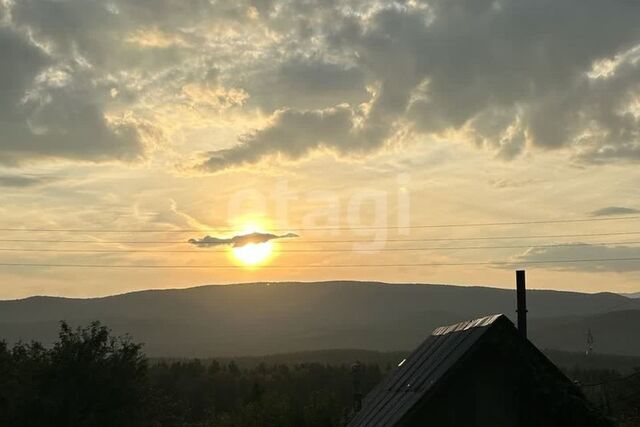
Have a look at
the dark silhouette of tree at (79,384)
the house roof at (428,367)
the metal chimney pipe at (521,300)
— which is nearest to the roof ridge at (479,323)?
the house roof at (428,367)

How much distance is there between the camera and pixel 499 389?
653 inches

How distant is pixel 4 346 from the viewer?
182 feet

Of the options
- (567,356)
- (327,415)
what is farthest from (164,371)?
(567,356)

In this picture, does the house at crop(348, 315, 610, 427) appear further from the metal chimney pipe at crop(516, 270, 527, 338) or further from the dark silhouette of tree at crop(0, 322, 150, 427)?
the dark silhouette of tree at crop(0, 322, 150, 427)

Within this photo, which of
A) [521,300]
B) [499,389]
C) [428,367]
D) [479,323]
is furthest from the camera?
[521,300]

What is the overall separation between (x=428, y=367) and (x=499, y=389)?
173cm

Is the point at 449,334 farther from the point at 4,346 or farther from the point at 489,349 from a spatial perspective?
the point at 4,346

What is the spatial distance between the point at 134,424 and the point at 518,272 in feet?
105

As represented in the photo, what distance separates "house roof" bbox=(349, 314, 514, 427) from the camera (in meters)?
16.1

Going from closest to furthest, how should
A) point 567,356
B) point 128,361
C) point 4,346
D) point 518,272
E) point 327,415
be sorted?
point 518,272
point 128,361
point 4,346
point 327,415
point 567,356

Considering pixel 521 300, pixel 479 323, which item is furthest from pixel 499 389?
pixel 521 300

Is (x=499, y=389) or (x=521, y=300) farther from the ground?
(x=521, y=300)

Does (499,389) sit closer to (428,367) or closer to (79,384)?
(428,367)

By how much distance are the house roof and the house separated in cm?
3
